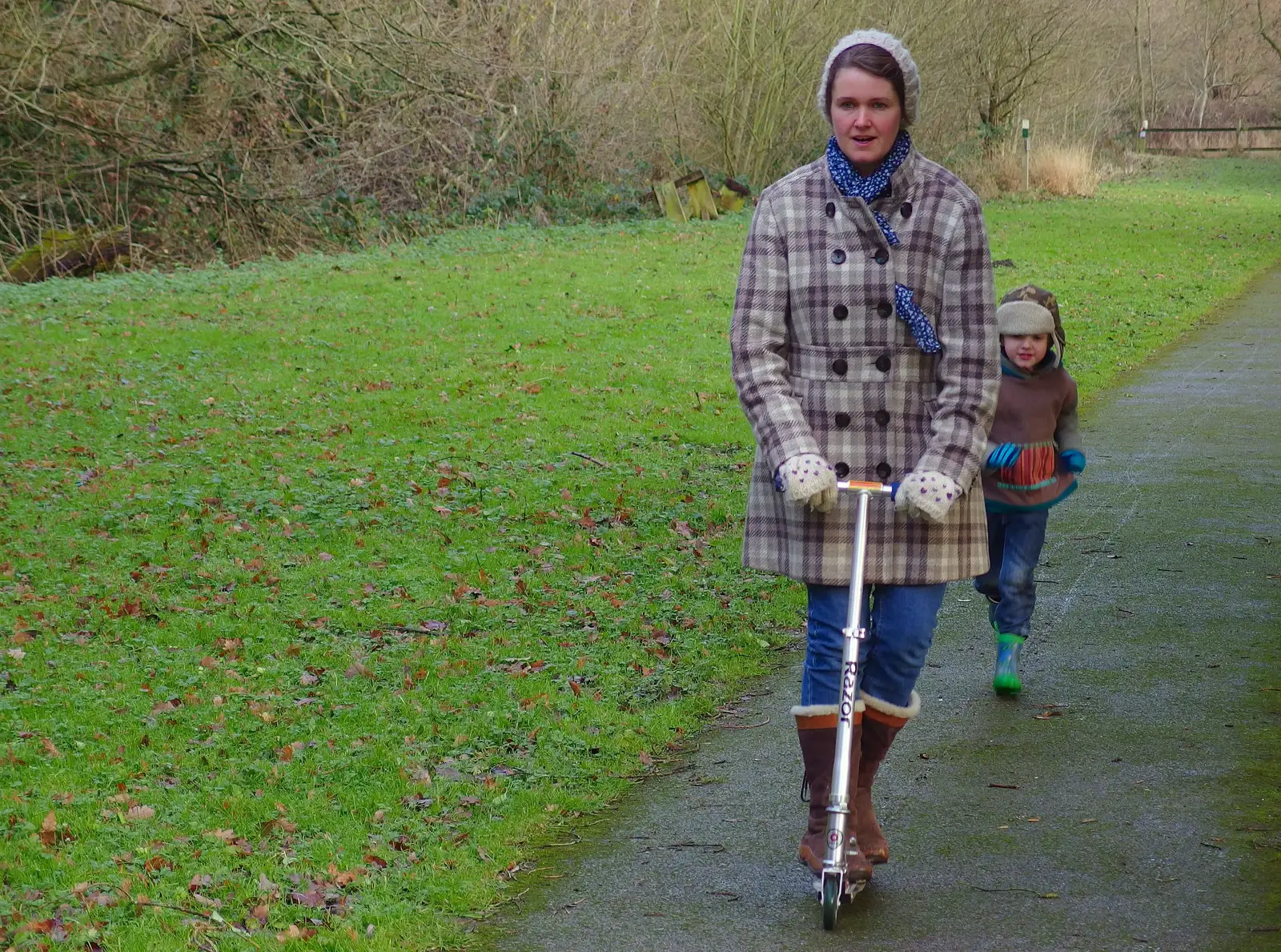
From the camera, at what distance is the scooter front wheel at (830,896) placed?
355 cm

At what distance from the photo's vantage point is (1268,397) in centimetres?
1203

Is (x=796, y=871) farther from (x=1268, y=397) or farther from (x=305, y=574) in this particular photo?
(x=1268, y=397)

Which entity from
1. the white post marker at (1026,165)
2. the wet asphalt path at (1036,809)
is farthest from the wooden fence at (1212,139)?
the wet asphalt path at (1036,809)

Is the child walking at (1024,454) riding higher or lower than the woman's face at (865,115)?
lower

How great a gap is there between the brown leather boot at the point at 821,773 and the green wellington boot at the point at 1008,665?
1.79m

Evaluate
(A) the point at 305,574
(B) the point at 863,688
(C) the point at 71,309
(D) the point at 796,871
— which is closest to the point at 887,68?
(B) the point at 863,688

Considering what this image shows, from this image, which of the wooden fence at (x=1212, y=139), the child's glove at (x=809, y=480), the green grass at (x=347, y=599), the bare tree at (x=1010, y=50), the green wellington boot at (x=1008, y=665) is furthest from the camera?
the wooden fence at (x=1212, y=139)

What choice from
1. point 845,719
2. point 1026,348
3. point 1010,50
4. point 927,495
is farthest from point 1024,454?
point 1010,50

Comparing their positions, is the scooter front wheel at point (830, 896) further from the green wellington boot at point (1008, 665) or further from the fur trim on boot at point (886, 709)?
the green wellington boot at point (1008, 665)

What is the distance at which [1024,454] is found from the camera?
17.5ft

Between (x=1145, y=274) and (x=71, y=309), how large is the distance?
14309 mm

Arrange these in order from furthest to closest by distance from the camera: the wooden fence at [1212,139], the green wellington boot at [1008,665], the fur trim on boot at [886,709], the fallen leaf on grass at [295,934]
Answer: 1. the wooden fence at [1212,139]
2. the green wellington boot at [1008,665]
3. the fur trim on boot at [886,709]
4. the fallen leaf on grass at [295,934]

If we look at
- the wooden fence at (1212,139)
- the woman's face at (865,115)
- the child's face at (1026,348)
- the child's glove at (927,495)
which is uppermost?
the wooden fence at (1212,139)

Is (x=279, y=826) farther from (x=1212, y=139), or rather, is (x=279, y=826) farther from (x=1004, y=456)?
(x=1212, y=139)
